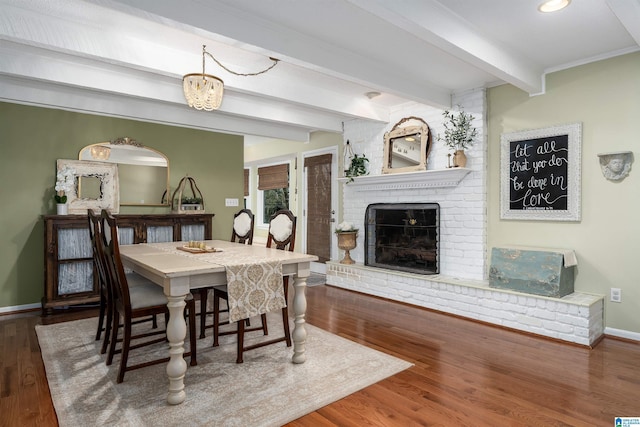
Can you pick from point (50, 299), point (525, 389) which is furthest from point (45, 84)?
point (525, 389)

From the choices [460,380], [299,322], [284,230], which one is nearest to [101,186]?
[284,230]

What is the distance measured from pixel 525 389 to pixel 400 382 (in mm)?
754

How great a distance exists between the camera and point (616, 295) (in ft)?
10.5

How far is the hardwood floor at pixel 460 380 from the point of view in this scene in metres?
1.98

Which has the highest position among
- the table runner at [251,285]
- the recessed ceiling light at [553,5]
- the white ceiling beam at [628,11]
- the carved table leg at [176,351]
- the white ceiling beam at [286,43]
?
the recessed ceiling light at [553,5]

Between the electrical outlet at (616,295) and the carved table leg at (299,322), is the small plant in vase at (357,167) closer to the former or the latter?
the carved table leg at (299,322)

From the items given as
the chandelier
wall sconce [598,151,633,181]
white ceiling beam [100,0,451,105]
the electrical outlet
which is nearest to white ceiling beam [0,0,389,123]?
the chandelier

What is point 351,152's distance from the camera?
544 centimetres

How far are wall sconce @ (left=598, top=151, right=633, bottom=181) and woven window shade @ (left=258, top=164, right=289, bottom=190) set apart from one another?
17.4 feet

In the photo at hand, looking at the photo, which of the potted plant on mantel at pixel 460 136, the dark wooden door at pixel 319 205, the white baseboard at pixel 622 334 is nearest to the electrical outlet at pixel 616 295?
the white baseboard at pixel 622 334

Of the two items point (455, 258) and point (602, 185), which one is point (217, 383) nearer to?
point (455, 258)

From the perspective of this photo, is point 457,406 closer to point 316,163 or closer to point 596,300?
point 596,300

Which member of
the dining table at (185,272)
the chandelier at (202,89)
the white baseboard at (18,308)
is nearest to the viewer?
the dining table at (185,272)

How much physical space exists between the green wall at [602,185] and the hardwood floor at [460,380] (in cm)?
50
